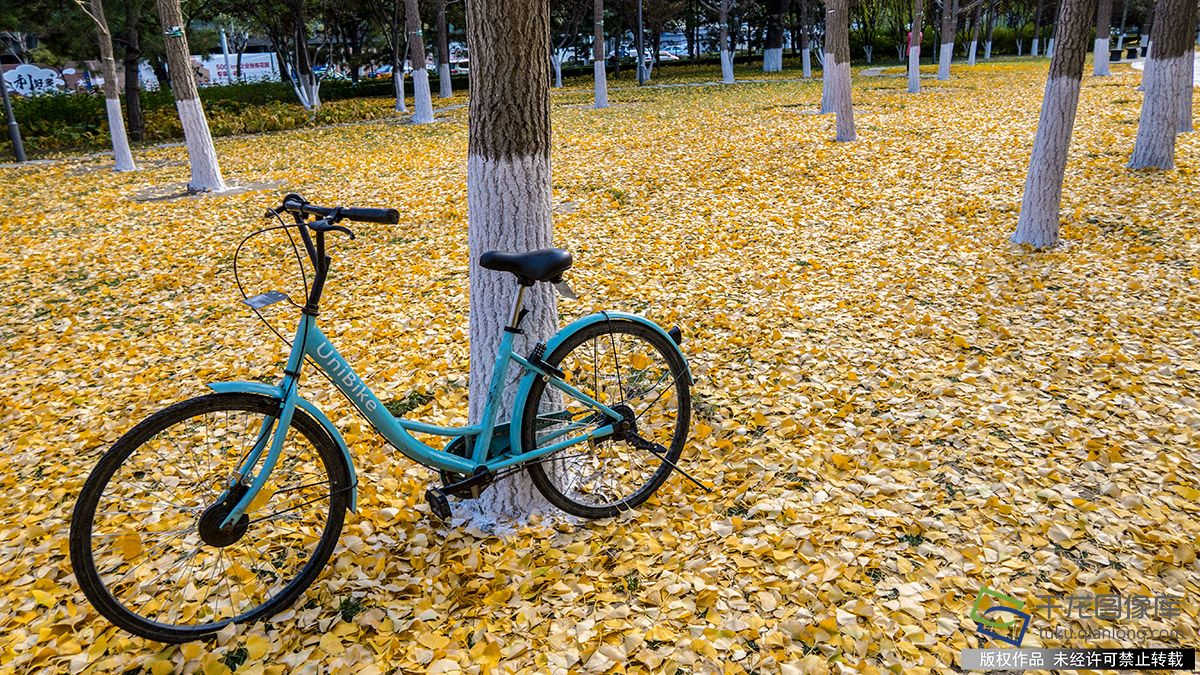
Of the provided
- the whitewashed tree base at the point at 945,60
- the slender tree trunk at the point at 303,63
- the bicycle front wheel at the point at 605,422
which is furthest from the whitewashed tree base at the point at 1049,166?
the slender tree trunk at the point at 303,63

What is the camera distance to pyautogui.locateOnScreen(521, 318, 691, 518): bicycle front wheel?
302 centimetres

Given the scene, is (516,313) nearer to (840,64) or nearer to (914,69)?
(840,64)

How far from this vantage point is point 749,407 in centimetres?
422

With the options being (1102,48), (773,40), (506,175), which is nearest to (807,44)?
(773,40)

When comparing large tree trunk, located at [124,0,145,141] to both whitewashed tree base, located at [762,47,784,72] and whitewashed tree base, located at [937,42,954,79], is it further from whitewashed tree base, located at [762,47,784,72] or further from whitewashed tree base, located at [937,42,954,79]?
whitewashed tree base, located at [762,47,784,72]

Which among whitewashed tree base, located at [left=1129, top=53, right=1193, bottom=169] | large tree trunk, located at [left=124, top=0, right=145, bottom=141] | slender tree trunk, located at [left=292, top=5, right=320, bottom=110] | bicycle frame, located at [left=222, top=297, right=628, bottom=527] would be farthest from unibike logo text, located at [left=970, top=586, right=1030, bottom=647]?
slender tree trunk, located at [left=292, top=5, right=320, bottom=110]

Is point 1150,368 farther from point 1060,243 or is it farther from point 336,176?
point 336,176

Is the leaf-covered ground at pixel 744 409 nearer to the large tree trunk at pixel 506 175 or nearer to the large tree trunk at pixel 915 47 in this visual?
the large tree trunk at pixel 506 175

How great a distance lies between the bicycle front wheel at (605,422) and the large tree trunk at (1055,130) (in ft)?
15.3

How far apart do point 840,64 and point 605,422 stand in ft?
36.2

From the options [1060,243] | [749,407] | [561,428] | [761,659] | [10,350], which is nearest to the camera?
[761,659]

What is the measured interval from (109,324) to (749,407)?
17.0 ft

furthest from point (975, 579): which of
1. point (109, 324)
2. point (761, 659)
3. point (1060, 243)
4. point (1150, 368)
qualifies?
point (109, 324)

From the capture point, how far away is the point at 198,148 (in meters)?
10.6
